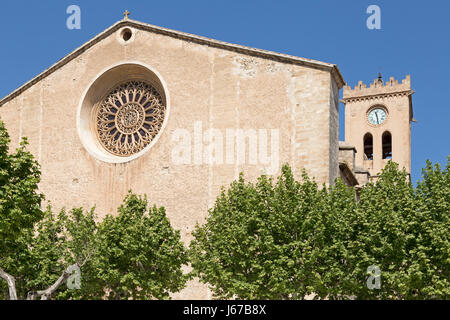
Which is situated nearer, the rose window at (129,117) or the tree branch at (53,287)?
the tree branch at (53,287)

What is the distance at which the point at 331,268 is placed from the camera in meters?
16.2

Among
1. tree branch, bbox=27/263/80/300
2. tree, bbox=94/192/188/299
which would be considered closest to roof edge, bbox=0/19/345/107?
tree, bbox=94/192/188/299

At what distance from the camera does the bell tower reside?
47688 mm

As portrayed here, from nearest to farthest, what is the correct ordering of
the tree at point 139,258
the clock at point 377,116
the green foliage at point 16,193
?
1. the green foliage at point 16,193
2. the tree at point 139,258
3. the clock at point 377,116

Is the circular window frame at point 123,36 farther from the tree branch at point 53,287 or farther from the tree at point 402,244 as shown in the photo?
the tree at point 402,244

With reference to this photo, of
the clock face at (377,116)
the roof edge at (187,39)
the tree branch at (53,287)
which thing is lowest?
the tree branch at (53,287)

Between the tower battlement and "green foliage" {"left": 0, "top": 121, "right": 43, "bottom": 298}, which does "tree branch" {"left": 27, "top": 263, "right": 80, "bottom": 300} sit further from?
the tower battlement

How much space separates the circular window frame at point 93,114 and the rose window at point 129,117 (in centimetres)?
16

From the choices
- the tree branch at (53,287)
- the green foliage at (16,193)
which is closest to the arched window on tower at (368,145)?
the tree branch at (53,287)

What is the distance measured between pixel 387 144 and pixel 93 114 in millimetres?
28843

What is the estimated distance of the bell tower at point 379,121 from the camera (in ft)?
156
